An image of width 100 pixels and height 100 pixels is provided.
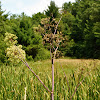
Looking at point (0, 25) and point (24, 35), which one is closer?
point (0, 25)

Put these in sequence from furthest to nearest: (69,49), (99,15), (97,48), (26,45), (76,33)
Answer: (76,33), (69,49), (97,48), (99,15), (26,45)

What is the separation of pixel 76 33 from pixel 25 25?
17.5 metres

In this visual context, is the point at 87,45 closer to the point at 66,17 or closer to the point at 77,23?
the point at 77,23

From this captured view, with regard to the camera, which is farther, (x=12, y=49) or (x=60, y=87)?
(x=12, y=49)

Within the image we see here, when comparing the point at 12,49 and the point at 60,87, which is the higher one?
the point at 12,49

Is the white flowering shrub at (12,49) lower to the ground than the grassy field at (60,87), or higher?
higher

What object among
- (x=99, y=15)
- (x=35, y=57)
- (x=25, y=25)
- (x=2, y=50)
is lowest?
(x=35, y=57)

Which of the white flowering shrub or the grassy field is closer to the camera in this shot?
the white flowering shrub

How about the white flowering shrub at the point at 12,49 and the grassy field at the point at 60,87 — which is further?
the grassy field at the point at 60,87

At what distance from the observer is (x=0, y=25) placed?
447 inches

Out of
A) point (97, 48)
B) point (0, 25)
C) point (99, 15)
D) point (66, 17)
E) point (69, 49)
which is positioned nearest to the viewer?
point (0, 25)

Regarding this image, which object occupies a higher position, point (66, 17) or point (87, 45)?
point (66, 17)

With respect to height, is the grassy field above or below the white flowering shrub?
below

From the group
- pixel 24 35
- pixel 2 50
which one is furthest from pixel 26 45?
pixel 2 50
